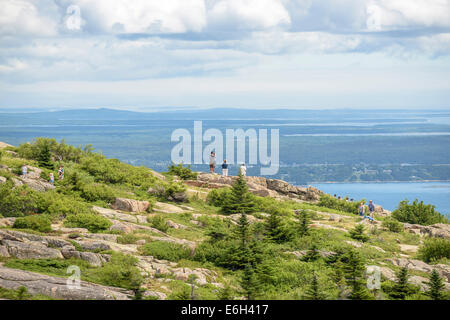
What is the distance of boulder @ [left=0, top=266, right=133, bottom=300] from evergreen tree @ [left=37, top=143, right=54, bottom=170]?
18924 millimetres

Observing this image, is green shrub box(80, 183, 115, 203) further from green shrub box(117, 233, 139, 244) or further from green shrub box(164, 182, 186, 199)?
green shrub box(117, 233, 139, 244)

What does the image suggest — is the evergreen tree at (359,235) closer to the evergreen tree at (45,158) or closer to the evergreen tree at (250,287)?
the evergreen tree at (250,287)

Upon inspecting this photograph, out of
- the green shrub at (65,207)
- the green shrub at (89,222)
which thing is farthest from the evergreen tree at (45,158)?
the green shrub at (89,222)

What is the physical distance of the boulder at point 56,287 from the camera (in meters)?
14.6

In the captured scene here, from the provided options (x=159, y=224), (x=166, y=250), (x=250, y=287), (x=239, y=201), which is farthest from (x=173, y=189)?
(x=250, y=287)

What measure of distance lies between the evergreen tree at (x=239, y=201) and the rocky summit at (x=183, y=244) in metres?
0.07

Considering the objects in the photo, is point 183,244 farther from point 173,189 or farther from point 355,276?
point 173,189

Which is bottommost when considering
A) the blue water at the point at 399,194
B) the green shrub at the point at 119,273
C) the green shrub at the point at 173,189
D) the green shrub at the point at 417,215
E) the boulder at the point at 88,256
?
the green shrub at the point at 119,273

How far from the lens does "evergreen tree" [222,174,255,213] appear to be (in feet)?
96.0

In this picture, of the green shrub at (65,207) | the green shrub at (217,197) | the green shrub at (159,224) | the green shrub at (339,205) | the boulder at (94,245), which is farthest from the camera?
the green shrub at (339,205)

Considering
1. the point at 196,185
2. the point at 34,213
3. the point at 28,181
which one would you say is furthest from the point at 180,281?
the point at 196,185

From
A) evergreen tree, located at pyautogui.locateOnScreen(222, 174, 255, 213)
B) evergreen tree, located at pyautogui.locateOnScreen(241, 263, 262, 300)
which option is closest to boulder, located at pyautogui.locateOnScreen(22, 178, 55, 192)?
evergreen tree, located at pyautogui.locateOnScreen(222, 174, 255, 213)
